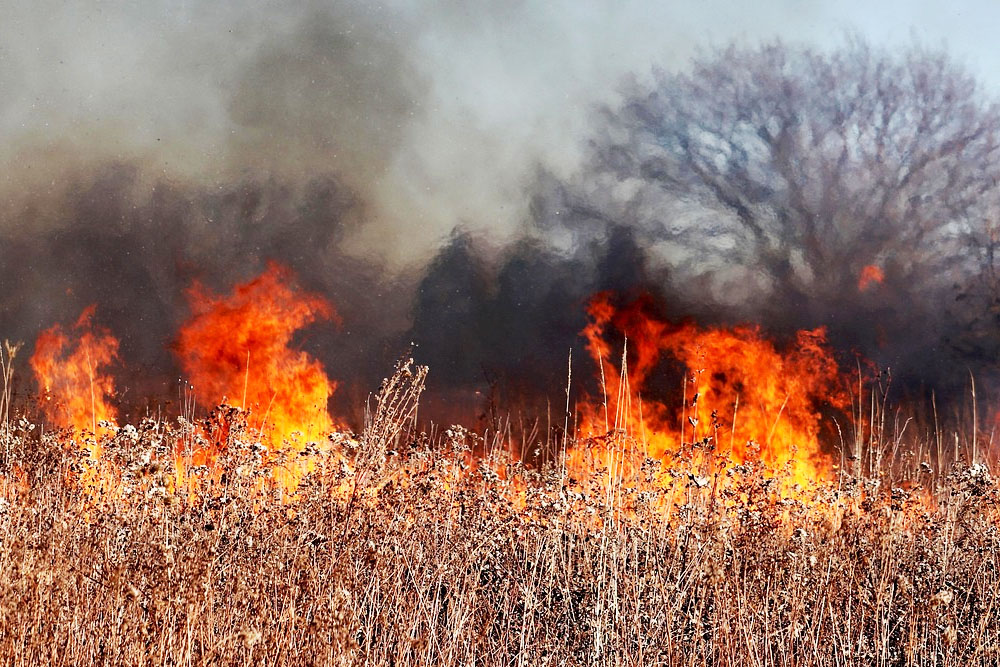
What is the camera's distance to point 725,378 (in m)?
10.9

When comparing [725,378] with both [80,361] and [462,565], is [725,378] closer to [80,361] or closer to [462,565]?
[462,565]

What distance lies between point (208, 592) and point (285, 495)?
2.40m

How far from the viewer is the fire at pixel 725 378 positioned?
1065cm

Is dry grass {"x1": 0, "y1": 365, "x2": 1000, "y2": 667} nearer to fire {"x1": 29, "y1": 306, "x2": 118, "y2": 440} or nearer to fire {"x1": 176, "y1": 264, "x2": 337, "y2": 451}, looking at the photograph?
fire {"x1": 176, "y1": 264, "x2": 337, "y2": 451}

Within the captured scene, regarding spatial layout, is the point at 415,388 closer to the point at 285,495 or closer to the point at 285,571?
the point at 285,571

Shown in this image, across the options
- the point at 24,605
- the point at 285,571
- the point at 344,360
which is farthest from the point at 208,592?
the point at 344,360

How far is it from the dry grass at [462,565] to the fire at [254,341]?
6.12 meters

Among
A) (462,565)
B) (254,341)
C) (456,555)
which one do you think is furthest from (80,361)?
(462,565)

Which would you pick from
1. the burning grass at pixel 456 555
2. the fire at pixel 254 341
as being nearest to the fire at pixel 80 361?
the fire at pixel 254 341

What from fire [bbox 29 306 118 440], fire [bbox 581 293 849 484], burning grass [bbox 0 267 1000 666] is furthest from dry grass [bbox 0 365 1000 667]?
fire [bbox 29 306 118 440]

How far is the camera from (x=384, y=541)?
446 centimetres

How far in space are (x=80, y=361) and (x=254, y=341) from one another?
274 cm

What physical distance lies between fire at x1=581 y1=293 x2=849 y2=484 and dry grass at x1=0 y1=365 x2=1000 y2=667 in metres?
4.93

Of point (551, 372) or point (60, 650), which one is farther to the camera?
point (551, 372)
